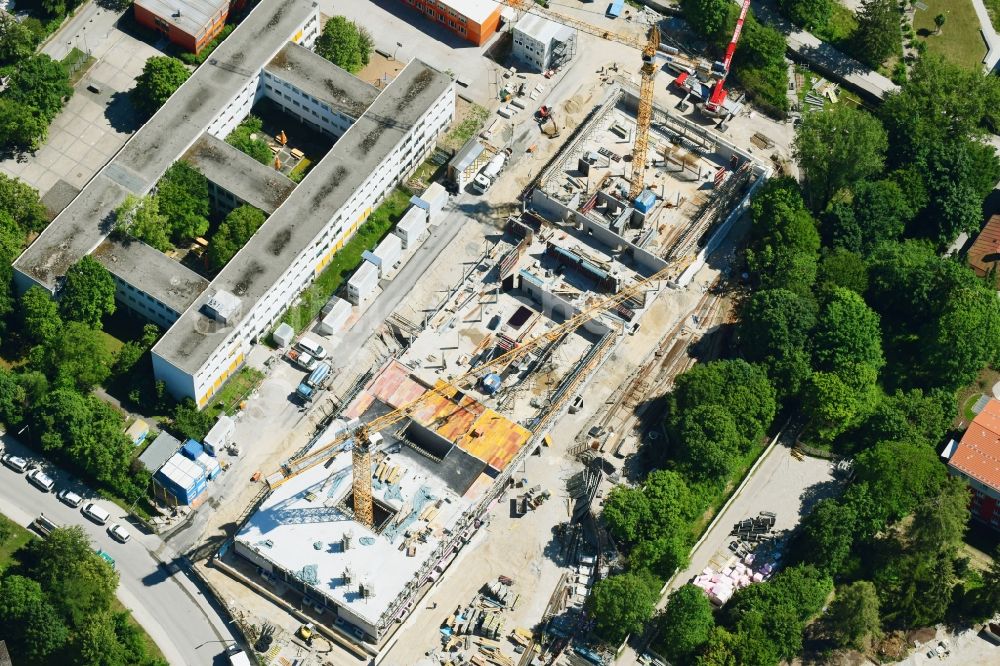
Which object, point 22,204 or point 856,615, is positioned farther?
point 22,204

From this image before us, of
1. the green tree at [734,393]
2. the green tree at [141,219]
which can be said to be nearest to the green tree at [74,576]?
the green tree at [141,219]

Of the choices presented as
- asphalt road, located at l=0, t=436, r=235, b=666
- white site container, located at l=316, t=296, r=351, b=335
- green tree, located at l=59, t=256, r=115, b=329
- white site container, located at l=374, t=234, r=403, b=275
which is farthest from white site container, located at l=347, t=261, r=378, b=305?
asphalt road, located at l=0, t=436, r=235, b=666

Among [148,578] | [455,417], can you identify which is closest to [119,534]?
[148,578]

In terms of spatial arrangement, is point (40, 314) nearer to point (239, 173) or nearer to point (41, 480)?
point (41, 480)

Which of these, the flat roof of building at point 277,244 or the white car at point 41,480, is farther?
the flat roof of building at point 277,244

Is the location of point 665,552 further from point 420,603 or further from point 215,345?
point 215,345

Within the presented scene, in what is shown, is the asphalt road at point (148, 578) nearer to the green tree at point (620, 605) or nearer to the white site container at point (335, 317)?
the white site container at point (335, 317)

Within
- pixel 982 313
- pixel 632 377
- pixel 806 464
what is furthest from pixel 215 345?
pixel 982 313
